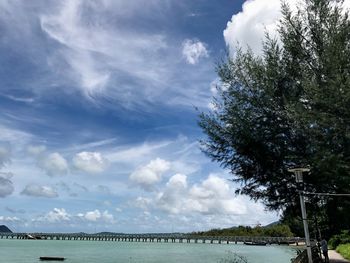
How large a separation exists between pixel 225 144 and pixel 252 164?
1.41 m

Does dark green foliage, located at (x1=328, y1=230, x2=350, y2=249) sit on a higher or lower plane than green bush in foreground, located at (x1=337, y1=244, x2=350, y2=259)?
higher

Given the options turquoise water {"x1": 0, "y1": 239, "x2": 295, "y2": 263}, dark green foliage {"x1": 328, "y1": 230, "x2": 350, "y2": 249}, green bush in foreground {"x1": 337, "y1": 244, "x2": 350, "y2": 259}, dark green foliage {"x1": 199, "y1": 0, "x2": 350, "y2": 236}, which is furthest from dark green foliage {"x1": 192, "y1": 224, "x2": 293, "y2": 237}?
dark green foliage {"x1": 199, "y1": 0, "x2": 350, "y2": 236}

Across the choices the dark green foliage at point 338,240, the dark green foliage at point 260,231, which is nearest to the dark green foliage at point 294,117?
the dark green foliage at point 338,240

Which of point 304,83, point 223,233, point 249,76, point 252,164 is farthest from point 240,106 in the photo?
point 223,233

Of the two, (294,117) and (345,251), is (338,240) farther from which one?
(294,117)

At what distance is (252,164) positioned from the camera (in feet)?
62.4

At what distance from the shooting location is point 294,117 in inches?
607

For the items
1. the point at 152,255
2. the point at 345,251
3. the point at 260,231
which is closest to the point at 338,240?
the point at 345,251

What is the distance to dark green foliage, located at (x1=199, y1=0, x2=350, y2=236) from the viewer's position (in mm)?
14672

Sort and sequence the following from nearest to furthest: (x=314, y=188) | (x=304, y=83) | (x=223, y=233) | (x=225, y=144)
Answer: (x=304, y=83) → (x=314, y=188) → (x=225, y=144) → (x=223, y=233)

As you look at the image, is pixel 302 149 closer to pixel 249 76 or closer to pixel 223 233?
pixel 249 76

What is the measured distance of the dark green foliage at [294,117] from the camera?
14672 millimetres

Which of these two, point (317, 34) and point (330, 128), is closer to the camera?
point (330, 128)

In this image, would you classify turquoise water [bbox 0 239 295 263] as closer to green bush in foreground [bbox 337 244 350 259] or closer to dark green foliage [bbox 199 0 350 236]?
green bush in foreground [bbox 337 244 350 259]
